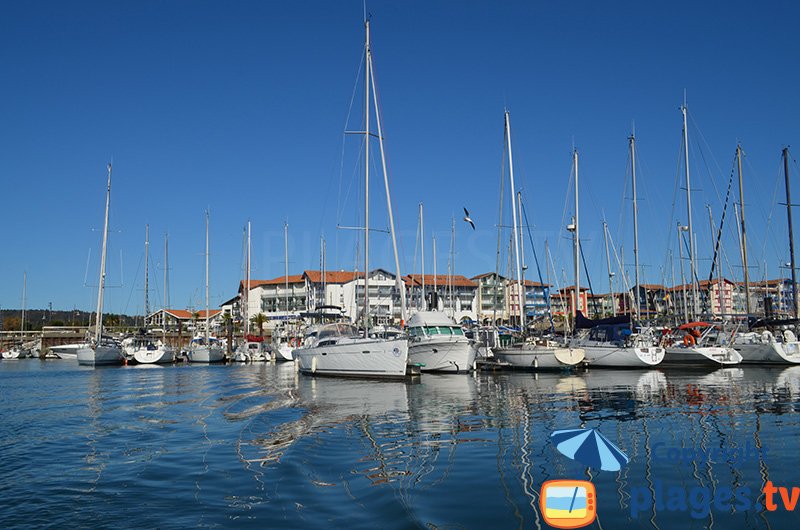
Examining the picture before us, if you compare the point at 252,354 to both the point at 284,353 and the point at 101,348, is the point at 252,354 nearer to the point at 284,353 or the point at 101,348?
the point at 284,353

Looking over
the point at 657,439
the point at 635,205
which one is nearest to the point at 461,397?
the point at 657,439

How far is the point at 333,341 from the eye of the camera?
145 feet

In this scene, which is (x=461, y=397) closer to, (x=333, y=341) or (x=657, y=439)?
(x=657, y=439)

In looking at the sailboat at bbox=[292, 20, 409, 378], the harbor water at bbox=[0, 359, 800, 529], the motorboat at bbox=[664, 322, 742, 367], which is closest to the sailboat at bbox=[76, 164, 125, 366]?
the sailboat at bbox=[292, 20, 409, 378]

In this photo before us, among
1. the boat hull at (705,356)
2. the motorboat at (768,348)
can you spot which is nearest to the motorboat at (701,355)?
the boat hull at (705,356)

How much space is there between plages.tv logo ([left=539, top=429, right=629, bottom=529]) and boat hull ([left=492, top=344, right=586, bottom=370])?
37.4 m

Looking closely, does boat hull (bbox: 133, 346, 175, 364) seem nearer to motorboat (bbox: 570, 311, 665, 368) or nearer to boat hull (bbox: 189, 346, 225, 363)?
boat hull (bbox: 189, 346, 225, 363)

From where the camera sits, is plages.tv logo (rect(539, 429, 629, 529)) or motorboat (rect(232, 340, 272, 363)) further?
motorboat (rect(232, 340, 272, 363))

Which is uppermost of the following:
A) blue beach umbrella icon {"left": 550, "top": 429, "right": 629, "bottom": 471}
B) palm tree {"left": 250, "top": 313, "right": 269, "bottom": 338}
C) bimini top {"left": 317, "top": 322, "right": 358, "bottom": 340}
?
palm tree {"left": 250, "top": 313, "right": 269, "bottom": 338}

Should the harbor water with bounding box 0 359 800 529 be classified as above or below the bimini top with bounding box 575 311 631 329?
below

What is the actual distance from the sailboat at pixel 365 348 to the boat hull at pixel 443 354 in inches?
109

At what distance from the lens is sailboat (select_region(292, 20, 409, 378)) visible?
3894 cm

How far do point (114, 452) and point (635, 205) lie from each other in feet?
166

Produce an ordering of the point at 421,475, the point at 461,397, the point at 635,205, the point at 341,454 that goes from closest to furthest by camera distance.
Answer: the point at 421,475 → the point at 341,454 → the point at 461,397 → the point at 635,205
